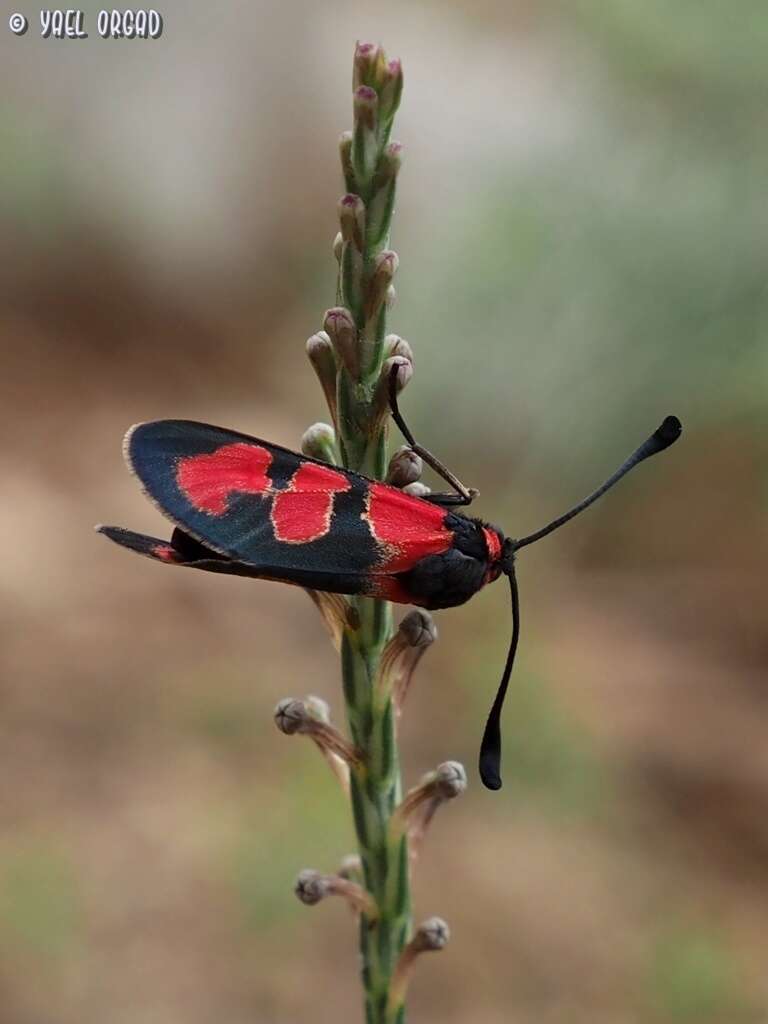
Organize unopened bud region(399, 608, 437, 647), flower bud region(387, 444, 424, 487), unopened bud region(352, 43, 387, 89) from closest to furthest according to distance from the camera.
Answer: unopened bud region(352, 43, 387, 89) → unopened bud region(399, 608, 437, 647) → flower bud region(387, 444, 424, 487)

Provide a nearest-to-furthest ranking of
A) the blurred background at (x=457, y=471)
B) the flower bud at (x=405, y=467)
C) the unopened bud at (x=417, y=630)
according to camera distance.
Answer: the unopened bud at (x=417, y=630) → the flower bud at (x=405, y=467) → the blurred background at (x=457, y=471)

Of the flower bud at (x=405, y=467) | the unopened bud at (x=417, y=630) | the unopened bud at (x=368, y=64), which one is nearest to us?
the unopened bud at (x=368, y=64)

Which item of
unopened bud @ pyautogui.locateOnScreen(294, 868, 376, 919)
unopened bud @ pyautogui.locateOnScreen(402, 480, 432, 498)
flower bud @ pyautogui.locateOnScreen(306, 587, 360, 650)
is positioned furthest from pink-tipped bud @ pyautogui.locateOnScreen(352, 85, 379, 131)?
unopened bud @ pyautogui.locateOnScreen(294, 868, 376, 919)

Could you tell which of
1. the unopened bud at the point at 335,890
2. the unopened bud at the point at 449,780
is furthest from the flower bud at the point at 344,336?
the unopened bud at the point at 335,890

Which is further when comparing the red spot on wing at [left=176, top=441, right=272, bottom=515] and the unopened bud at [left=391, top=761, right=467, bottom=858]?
the unopened bud at [left=391, top=761, right=467, bottom=858]

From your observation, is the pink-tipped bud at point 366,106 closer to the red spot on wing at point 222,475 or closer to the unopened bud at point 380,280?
the unopened bud at point 380,280

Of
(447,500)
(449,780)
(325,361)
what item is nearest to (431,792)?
(449,780)

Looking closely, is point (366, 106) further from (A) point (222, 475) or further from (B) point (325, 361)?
(A) point (222, 475)

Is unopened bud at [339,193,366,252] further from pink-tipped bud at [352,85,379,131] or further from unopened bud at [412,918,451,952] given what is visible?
unopened bud at [412,918,451,952]
